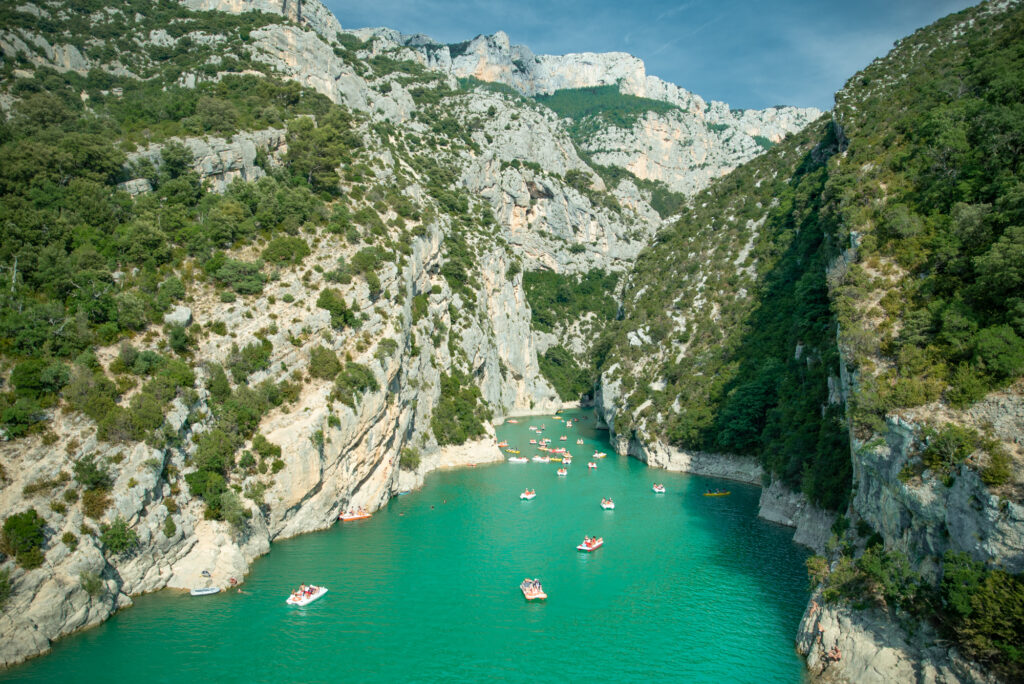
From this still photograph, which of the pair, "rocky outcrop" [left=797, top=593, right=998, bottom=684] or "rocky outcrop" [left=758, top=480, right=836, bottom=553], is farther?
"rocky outcrop" [left=758, top=480, right=836, bottom=553]

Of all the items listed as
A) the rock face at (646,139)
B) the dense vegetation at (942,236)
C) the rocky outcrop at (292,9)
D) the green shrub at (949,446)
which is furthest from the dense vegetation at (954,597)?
the rock face at (646,139)

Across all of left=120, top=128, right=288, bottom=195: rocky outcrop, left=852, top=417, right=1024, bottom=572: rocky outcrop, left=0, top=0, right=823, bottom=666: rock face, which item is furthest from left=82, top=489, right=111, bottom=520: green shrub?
left=852, top=417, right=1024, bottom=572: rocky outcrop

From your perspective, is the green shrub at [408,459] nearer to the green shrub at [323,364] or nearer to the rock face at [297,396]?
the rock face at [297,396]

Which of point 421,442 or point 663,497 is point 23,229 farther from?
point 663,497

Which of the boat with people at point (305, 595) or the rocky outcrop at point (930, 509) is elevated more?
the rocky outcrop at point (930, 509)

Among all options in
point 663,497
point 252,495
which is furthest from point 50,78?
point 663,497

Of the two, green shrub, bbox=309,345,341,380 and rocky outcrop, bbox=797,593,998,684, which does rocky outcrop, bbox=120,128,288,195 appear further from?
rocky outcrop, bbox=797,593,998,684
